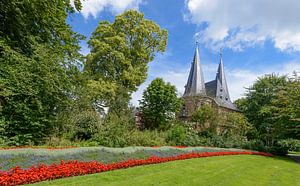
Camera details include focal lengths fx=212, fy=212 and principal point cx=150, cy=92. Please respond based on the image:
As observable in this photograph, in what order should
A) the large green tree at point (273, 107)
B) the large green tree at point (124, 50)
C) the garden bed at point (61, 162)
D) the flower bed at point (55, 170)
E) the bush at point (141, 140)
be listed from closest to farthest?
the flower bed at point (55, 170), the garden bed at point (61, 162), the bush at point (141, 140), the large green tree at point (273, 107), the large green tree at point (124, 50)

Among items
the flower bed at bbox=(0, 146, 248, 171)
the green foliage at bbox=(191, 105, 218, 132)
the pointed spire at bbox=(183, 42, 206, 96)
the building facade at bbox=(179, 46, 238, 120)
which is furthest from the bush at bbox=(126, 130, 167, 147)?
the pointed spire at bbox=(183, 42, 206, 96)

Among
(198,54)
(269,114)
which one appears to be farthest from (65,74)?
(198,54)

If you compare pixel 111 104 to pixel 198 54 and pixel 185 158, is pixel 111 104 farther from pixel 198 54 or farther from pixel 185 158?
pixel 198 54

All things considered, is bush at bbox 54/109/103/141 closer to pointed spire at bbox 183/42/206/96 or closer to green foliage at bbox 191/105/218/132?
green foliage at bbox 191/105/218/132

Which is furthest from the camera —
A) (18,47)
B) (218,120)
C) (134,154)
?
(218,120)

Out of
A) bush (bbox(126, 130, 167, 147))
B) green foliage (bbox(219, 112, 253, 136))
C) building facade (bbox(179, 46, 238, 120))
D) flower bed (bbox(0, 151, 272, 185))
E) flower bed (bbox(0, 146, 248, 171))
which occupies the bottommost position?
flower bed (bbox(0, 151, 272, 185))

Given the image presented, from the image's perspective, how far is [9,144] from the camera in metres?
9.31

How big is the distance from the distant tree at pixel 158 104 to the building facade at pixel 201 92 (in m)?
1.78

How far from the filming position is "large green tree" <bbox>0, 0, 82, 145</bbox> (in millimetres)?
9445

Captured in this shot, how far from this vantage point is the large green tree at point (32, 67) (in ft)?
31.0

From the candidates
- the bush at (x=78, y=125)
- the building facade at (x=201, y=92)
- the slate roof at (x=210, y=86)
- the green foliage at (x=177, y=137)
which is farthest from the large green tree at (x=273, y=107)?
the bush at (x=78, y=125)

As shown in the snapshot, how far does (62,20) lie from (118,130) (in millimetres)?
6787

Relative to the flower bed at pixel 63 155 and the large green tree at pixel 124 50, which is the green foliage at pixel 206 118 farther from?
the flower bed at pixel 63 155

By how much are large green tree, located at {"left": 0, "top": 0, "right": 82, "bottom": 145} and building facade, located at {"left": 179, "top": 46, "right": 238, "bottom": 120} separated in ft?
51.4
